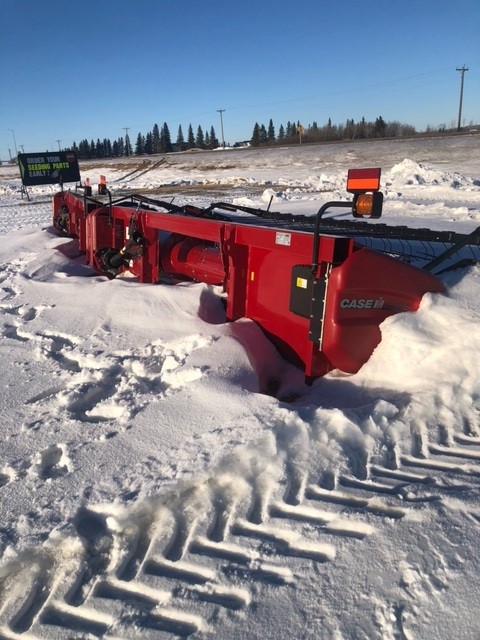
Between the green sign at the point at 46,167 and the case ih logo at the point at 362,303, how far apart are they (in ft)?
46.4

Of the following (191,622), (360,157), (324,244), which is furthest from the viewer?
(360,157)

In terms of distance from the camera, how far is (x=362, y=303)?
11.2 ft

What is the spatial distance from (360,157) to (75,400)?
29005 millimetres

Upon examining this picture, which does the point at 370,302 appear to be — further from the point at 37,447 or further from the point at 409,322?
the point at 37,447

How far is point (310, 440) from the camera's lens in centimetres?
256

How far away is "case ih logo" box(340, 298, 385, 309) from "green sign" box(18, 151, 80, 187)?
46.4 feet

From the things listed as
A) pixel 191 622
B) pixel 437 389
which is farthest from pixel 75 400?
pixel 437 389

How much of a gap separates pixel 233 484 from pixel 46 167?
1647cm

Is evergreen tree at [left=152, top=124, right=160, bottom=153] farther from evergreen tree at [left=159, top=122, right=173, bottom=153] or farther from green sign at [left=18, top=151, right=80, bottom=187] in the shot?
green sign at [left=18, top=151, right=80, bottom=187]

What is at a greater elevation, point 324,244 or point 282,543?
point 324,244

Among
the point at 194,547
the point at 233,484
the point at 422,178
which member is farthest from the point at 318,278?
the point at 422,178

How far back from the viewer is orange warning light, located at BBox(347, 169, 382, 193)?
2971 millimetres

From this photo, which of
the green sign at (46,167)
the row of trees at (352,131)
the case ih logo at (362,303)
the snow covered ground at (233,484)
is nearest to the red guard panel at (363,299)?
the case ih logo at (362,303)

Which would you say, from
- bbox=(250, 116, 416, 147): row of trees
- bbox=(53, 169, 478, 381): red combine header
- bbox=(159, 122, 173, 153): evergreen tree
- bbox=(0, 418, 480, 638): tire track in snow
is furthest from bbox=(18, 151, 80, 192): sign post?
bbox=(159, 122, 173, 153): evergreen tree
